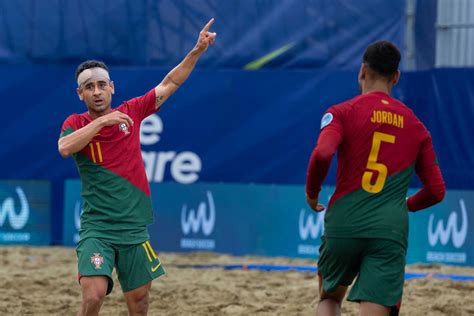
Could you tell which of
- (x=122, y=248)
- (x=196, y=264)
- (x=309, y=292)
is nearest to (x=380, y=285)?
(x=122, y=248)

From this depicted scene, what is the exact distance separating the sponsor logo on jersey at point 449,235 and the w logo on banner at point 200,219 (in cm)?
248

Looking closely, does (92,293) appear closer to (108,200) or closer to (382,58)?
(108,200)

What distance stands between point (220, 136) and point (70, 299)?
362 cm

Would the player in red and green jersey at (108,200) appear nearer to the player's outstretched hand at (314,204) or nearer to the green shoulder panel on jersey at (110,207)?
the green shoulder panel on jersey at (110,207)

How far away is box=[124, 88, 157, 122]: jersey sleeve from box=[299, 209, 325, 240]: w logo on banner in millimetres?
4729

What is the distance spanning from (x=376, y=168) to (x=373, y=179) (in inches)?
2.3

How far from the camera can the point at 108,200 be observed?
221 inches

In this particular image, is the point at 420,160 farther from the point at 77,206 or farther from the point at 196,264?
the point at 77,206

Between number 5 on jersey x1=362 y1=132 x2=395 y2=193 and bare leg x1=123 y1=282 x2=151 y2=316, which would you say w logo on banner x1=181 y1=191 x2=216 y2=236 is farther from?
number 5 on jersey x1=362 y1=132 x2=395 y2=193

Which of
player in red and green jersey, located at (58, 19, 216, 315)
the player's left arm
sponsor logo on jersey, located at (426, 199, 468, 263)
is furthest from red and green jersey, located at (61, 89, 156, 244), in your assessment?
sponsor logo on jersey, located at (426, 199, 468, 263)

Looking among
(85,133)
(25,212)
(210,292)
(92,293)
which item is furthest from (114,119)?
(25,212)

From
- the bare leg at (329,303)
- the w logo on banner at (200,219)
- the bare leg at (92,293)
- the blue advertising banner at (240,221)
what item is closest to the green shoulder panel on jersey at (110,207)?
the bare leg at (92,293)

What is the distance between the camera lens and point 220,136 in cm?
1098

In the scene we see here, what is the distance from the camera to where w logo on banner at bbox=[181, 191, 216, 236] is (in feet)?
35.3
